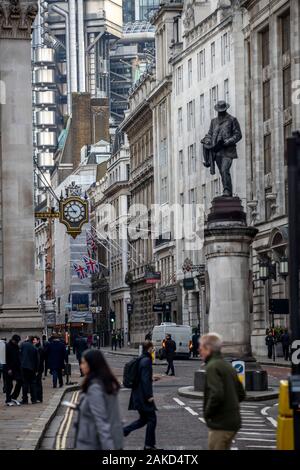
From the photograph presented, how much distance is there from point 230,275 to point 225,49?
61523mm

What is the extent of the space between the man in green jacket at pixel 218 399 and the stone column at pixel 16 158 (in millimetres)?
40840

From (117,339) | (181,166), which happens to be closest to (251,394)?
(181,166)

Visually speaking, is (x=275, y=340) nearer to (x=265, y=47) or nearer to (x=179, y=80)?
(x=265, y=47)

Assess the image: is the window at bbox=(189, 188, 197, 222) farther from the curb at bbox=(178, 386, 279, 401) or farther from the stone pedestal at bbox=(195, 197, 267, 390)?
the stone pedestal at bbox=(195, 197, 267, 390)

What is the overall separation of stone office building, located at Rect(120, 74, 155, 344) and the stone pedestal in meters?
84.2

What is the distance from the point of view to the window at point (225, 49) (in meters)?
106

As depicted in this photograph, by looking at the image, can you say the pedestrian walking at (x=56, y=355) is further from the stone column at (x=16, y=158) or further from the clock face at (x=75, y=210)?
the clock face at (x=75, y=210)

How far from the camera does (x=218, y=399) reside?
Result: 19281 mm

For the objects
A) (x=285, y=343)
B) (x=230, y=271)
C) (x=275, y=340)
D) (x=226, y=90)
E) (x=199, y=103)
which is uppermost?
(x=199, y=103)

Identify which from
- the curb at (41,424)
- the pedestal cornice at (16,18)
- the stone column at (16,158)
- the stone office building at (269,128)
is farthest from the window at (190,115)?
the curb at (41,424)

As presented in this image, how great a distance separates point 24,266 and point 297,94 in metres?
32.4

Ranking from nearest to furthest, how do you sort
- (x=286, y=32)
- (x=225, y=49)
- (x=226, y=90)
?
(x=286, y=32)
(x=226, y=90)
(x=225, y=49)

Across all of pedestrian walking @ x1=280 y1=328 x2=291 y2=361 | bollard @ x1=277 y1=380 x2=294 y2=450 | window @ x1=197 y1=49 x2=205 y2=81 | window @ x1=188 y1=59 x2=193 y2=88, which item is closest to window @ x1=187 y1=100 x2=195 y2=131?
window @ x1=188 y1=59 x2=193 y2=88
